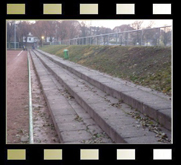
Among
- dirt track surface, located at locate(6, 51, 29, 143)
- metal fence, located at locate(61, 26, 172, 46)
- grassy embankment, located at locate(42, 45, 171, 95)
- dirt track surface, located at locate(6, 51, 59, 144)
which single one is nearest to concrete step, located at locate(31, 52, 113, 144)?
dirt track surface, located at locate(6, 51, 59, 144)

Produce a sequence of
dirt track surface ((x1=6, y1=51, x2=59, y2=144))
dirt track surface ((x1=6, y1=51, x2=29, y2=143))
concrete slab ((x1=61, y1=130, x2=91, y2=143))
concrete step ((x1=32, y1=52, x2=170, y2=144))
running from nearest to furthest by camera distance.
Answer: concrete step ((x1=32, y1=52, x2=170, y2=144)), concrete slab ((x1=61, y1=130, x2=91, y2=143)), dirt track surface ((x1=6, y1=51, x2=59, y2=144)), dirt track surface ((x1=6, y1=51, x2=29, y2=143))

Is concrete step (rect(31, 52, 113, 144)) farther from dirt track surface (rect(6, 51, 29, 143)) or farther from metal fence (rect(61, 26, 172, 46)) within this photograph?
metal fence (rect(61, 26, 172, 46))

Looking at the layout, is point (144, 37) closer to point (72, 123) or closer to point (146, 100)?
point (146, 100)

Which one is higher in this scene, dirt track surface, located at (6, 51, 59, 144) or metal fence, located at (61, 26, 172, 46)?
metal fence, located at (61, 26, 172, 46)

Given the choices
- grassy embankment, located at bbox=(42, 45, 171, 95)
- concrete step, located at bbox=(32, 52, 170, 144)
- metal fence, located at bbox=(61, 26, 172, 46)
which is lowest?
concrete step, located at bbox=(32, 52, 170, 144)

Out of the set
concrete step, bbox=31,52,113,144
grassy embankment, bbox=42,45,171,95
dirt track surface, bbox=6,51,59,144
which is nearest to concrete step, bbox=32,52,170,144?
concrete step, bbox=31,52,113,144

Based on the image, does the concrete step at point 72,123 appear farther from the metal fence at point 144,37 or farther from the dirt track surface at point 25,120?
the metal fence at point 144,37

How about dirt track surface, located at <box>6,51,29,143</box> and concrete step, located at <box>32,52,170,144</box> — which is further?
dirt track surface, located at <box>6,51,29,143</box>

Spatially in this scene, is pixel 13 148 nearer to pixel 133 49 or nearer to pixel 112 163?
pixel 112 163

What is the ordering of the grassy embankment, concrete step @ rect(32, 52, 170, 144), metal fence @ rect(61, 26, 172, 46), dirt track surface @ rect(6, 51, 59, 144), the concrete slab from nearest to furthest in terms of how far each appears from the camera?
concrete step @ rect(32, 52, 170, 144), the concrete slab, dirt track surface @ rect(6, 51, 59, 144), the grassy embankment, metal fence @ rect(61, 26, 172, 46)

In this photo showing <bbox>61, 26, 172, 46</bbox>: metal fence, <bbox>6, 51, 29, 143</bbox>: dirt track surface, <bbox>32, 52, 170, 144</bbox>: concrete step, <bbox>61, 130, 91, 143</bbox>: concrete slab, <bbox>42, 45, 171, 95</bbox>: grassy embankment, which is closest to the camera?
<bbox>32, 52, 170, 144</bbox>: concrete step
